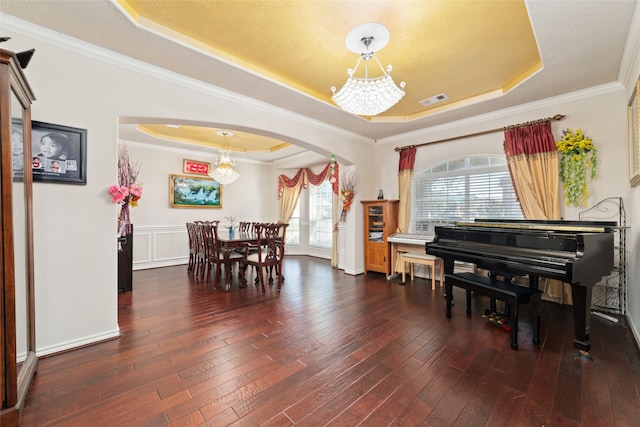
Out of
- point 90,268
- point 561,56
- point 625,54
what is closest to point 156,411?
point 90,268

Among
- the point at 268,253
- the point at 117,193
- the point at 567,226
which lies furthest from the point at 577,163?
the point at 117,193

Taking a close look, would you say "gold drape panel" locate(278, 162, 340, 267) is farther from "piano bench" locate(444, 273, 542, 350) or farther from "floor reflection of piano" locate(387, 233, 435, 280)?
"piano bench" locate(444, 273, 542, 350)

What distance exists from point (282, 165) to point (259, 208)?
1.40 meters

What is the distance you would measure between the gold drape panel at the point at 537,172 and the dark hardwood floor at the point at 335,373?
1148 millimetres

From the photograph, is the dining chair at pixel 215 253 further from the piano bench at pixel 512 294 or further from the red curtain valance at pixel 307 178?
the piano bench at pixel 512 294

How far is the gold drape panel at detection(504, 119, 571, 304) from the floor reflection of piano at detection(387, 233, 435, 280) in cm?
142

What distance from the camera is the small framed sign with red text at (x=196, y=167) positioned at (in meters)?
6.15

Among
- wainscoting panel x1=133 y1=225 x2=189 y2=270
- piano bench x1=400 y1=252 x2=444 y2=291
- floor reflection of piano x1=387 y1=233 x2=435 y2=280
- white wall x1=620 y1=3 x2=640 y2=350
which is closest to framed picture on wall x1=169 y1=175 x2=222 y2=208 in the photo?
wainscoting panel x1=133 y1=225 x2=189 y2=270

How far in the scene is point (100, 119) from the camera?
2389 millimetres

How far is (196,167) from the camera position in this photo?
6.30 metres

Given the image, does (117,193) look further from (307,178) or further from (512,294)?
(307,178)

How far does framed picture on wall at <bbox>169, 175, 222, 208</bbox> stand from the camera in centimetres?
597

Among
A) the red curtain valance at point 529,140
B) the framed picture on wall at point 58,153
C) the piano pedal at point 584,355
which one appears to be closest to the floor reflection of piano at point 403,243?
the red curtain valance at point 529,140

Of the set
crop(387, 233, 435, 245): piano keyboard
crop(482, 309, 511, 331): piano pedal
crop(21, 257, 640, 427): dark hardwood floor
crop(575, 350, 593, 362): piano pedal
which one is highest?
crop(387, 233, 435, 245): piano keyboard
